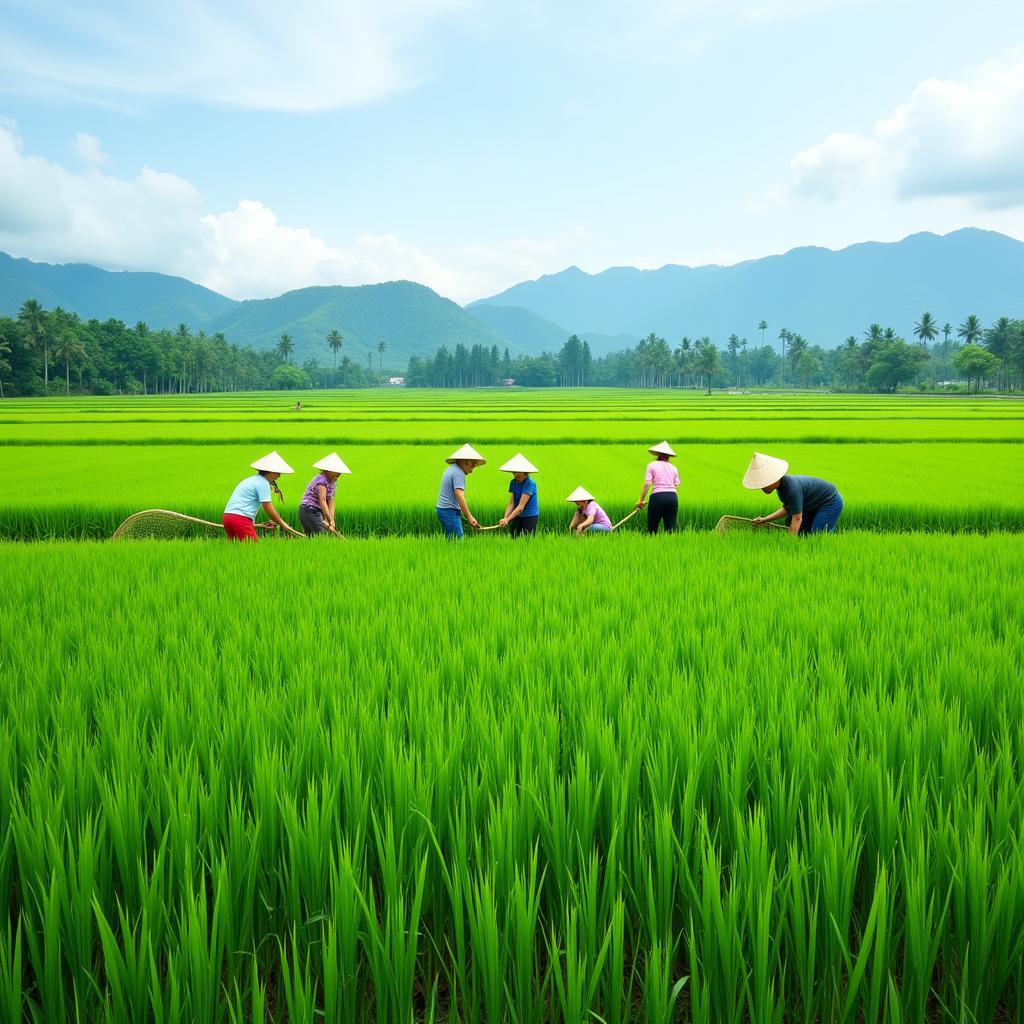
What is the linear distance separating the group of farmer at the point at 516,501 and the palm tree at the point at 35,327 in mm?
85408

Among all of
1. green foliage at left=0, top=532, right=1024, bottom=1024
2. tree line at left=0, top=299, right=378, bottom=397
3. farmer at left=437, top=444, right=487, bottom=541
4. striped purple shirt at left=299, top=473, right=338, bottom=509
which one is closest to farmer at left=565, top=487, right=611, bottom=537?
farmer at left=437, top=444, right=487, bottom=541

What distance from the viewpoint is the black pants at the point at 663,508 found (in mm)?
8438

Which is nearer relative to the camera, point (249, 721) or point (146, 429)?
point (249, 721)

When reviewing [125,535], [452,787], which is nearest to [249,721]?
[452,787]

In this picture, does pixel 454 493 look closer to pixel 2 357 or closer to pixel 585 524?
pixel 585 524

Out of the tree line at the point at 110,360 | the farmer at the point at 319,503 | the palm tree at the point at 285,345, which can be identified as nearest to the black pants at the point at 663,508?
the farmer at the point at 319,503

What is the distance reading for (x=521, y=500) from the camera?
27.7ft

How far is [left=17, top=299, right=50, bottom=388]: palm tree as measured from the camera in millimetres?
73875

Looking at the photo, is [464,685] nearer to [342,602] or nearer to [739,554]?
[342,602]

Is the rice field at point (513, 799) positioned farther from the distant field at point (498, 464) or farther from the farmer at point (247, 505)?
the distant field at point (498, 464)

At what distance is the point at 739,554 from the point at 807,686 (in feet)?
11.1

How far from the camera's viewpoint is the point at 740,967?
1.37 m

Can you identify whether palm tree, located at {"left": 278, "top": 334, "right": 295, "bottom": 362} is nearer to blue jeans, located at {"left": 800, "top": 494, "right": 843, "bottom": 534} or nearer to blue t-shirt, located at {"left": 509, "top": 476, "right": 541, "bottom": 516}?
blue t-shirt, located at {"left": 509, "top": 476, "right": 541, "bottom": 516}

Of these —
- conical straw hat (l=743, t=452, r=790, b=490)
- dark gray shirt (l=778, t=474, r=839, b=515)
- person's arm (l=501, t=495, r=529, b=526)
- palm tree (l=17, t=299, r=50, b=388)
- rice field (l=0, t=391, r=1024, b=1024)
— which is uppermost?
palm tree (l=17, t=299, r=50, b=388)
